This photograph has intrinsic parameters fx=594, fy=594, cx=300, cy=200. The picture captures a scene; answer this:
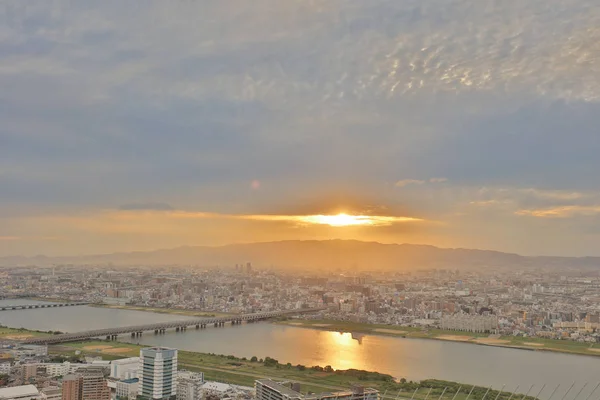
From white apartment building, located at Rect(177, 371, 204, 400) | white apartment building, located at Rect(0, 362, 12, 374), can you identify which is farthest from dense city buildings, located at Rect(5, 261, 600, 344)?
white apartment building, located at Rect(177, 371, 204, 400)

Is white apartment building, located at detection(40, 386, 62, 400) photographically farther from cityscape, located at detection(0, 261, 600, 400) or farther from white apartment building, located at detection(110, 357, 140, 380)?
white apartment building, located at detection(110, 357, 140, 380)

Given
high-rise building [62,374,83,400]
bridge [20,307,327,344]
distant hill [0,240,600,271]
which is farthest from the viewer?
distant hill [0,240,600,271]

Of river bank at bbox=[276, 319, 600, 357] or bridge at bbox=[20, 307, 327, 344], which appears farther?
river bank at bbox=[276, 319, 600, 357]

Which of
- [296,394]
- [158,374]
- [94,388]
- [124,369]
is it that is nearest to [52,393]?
[94,388]

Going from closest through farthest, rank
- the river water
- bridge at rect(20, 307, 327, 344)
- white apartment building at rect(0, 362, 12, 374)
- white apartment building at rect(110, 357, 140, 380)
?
white apartment building at rect(110, 357, 140, 380), white apartment building at rect(0, 362, 12, 374), the river water, bridge at rect(20, 307, 327, 344)

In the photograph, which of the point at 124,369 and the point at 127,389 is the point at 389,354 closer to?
the point at 124,369

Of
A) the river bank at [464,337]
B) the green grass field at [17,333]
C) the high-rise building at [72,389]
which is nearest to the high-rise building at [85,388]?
the high-rise building at [72,389]

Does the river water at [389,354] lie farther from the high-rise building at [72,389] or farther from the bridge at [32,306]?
the bridge at [32,306]
